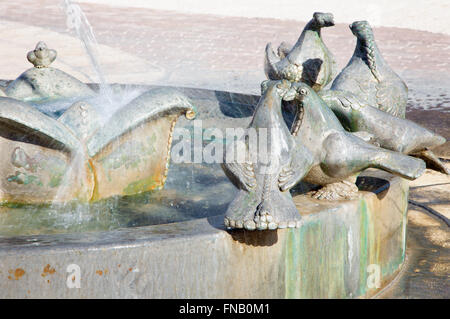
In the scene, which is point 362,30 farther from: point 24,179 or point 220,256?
point 24,179

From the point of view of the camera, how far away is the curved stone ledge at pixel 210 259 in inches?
96.0

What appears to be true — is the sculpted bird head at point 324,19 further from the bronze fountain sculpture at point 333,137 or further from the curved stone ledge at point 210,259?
the curved stone ledge at point 210,259

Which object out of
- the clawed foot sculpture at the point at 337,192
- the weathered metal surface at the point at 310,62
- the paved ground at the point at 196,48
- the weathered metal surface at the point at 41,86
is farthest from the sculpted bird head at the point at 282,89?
the paved ground at the point at 196,48

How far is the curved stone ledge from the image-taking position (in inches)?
96.0

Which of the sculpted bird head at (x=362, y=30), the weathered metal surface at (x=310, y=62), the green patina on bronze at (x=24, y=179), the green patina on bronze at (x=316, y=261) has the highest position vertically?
the sculpted bird head at (x=362, y=30)

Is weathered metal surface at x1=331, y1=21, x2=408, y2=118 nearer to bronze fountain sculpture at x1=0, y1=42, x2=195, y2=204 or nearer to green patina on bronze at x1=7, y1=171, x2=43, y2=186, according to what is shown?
bronze fountain sculpture at x1=0, y1=42, x2=195, y2=204

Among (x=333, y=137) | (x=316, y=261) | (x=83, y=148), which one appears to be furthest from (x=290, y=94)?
(x=83, y=148)

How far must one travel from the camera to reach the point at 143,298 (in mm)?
2553

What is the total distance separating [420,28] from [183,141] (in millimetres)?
7869

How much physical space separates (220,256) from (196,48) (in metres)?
7.88

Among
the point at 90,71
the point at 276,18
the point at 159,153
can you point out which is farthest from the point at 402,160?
the point at 276,18

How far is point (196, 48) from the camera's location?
1020cm

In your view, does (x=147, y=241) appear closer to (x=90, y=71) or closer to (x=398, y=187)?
(x=398, y=187)

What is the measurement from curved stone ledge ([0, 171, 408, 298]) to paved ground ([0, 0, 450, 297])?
9.50ft
